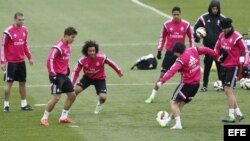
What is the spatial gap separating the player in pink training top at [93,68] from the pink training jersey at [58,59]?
2.22 feet

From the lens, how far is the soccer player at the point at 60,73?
65.2 feet

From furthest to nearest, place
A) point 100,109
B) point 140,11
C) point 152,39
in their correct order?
point 140,11 → point 152,39 → point 100,109

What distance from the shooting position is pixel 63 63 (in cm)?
2009

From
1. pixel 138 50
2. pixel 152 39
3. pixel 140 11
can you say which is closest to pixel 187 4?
pixel 140 11

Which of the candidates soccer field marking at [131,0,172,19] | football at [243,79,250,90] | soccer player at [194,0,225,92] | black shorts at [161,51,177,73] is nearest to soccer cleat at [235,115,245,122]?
black shorts at [161,51,177,73]

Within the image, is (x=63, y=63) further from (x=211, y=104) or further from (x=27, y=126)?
(x=211, y=104)

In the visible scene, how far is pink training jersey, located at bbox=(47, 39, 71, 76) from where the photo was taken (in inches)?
781

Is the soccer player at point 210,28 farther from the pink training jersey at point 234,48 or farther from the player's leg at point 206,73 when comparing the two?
the pink training jersey at point 234,48

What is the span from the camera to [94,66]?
20.9 m

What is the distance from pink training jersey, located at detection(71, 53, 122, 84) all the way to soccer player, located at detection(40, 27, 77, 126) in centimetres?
60

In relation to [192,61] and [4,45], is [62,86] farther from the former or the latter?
[192,61]

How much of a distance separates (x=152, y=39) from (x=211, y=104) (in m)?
14.3

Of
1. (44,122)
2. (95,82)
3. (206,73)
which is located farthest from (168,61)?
(44,122)

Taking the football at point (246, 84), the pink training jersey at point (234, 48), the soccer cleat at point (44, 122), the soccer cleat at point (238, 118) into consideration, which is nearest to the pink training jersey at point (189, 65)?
the pink training jersey at point (234, 48)
